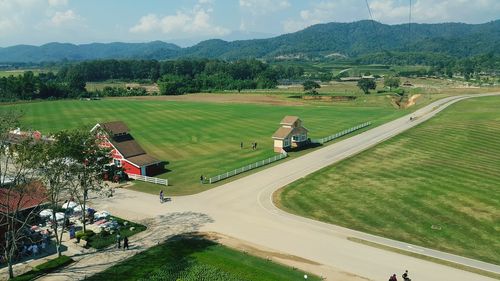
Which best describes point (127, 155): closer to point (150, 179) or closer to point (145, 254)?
point (150, 179)

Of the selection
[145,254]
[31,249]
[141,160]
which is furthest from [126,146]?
[145,254]

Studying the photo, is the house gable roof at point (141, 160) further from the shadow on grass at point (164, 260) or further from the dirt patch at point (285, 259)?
the dirt patch at point (285, 259)

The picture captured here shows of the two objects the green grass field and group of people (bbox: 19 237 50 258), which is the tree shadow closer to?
the green grass field

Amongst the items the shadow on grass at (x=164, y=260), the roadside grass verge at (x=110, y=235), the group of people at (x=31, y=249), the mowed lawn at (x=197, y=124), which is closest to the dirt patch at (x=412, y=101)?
the mowed lawn at (x=197, y=124)

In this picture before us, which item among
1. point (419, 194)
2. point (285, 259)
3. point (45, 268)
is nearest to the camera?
point (45, 268)

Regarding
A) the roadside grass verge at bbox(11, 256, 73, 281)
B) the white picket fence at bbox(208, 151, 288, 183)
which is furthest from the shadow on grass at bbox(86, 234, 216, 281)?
the white picket fence at bbox(208, 151, 288, 183)

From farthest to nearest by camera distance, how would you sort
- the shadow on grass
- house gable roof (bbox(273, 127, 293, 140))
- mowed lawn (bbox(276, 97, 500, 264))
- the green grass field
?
house gable roof (bbox(273, 127, 293, 140)) < mowed lawn (bbox(276, 97, 500, 264)) < the shadow on grass < the green grass field
